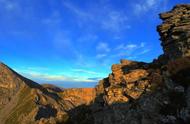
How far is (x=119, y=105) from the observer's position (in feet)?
171

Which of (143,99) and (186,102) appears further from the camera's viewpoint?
(143,99)

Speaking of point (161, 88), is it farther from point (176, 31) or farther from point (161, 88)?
point (176, 31)

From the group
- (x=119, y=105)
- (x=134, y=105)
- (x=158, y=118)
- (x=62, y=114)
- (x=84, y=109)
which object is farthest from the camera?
(x=62, y=114)

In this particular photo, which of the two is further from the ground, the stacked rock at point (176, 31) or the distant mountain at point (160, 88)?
the stacked rock at point (176, 31)

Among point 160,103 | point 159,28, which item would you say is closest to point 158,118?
point 160,103

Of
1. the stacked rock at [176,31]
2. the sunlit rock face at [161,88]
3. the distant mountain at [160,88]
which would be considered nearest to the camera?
the sunlit rock face at [161,88]

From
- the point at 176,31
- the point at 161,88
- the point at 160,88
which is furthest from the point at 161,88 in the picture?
the point at 176,31

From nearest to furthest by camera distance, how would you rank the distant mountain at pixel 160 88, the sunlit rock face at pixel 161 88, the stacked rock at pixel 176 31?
the sunlit rock face at pixel 161 88 → the distant mountain at pixel 160 88 → the stacked rock at pixel 176 31

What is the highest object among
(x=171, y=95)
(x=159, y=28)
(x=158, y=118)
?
(x=159, y=28)

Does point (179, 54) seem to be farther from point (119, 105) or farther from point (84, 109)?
point (84, 109)

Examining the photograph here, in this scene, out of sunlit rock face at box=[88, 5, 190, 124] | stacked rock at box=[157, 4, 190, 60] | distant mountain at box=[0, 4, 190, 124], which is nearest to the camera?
sunlit rock face at box=[88, 5, 190, 124]

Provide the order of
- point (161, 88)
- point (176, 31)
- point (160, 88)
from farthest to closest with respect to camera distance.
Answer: point (176, 31)
point (160, 88)
point (161, 88)

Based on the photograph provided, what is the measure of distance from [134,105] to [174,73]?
26.0 ft

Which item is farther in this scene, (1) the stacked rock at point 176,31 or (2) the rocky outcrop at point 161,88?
(1) the stacked rock at point 176,31
